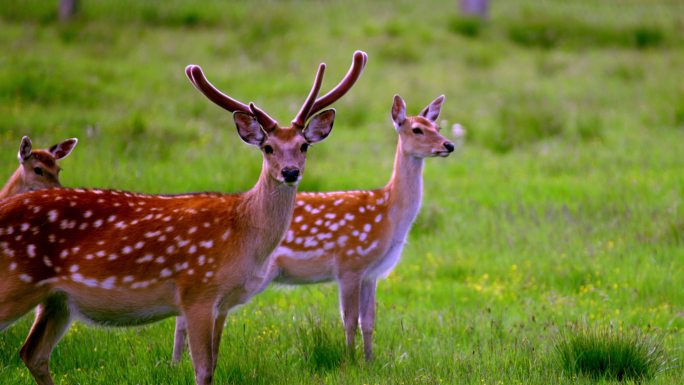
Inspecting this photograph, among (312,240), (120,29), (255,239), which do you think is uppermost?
(255,239)

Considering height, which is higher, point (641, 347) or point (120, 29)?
point (641, 347)

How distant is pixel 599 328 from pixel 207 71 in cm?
1058

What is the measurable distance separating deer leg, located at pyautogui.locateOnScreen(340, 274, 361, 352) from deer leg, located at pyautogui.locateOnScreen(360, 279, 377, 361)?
84mm

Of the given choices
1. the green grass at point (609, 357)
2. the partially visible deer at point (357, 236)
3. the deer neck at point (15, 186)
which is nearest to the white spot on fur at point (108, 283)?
the partially visible deer at point (357, 236)

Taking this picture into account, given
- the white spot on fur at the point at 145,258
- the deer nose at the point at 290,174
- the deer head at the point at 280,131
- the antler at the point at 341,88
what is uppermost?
the antler at the point at 341,88

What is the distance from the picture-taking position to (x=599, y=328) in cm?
596

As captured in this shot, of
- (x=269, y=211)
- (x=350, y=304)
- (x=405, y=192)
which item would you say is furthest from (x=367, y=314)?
(x=269, y=211)

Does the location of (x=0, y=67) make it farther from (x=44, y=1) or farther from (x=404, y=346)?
(x=404, y=346)

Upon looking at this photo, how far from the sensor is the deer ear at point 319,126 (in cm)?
559

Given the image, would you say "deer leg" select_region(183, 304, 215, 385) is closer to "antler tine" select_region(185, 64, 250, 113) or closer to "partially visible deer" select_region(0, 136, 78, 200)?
"antler tine" select_region(185, 64, 250, 113)

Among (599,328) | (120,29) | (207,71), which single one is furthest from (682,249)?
(120,29)

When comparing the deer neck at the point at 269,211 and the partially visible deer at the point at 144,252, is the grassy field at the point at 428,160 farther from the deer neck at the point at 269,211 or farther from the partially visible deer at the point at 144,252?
the deer neck at the point at 269,211

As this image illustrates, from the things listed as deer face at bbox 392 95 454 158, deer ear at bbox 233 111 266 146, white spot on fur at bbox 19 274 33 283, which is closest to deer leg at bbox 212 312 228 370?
deer ear at bbox 233 111 266 146

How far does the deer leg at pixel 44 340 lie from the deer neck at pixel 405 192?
7.79 ft
